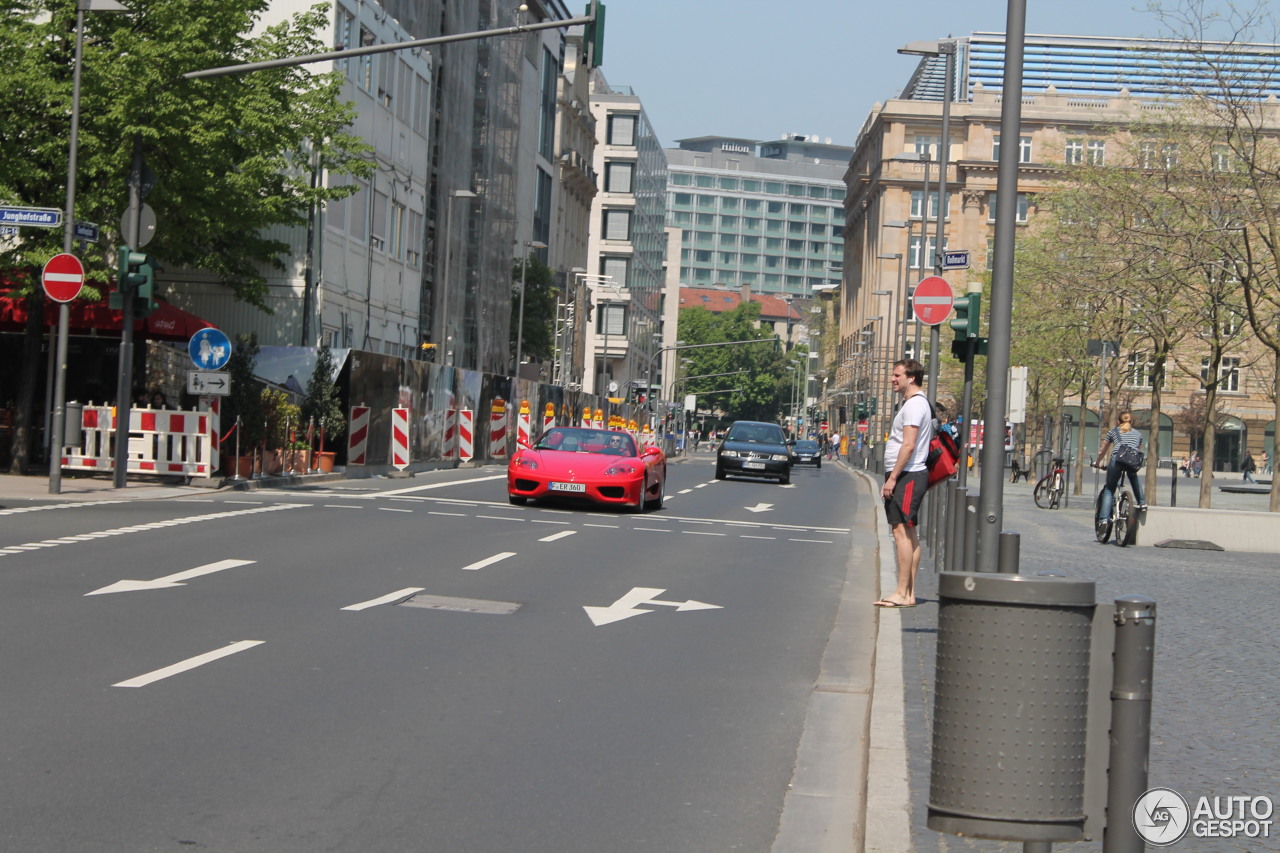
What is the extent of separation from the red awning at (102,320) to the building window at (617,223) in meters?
89.9

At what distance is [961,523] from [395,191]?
34.5 m

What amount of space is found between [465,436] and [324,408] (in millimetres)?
9619

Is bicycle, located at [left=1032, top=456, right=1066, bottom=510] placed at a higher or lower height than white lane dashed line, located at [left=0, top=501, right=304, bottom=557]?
higher

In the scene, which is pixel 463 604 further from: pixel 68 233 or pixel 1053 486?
pixel 1053 486

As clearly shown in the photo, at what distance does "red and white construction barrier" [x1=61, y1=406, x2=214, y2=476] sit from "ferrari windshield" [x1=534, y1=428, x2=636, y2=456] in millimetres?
5131

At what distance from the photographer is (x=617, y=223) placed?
4727 inches

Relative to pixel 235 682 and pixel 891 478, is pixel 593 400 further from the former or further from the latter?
pixel 235 682

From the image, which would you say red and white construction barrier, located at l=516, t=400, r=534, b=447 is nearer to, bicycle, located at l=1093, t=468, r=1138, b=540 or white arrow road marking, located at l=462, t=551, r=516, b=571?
bicycle, located at l=1093, t=468, r=1138, b=540

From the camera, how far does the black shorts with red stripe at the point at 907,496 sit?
13.2 metres

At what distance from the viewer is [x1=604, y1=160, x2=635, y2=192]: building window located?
118688 millimetres

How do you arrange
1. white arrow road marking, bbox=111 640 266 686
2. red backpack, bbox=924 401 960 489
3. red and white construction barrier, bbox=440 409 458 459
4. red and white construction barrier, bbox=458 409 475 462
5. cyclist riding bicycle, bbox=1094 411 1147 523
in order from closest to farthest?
white arrow road marking, bbox=111 640 266 686 < red backpack, bbox=924 401 960 489 < cyclist riding bicycle, bbox=1094 411 1147 523 < red and white construction barrier, bbox=440 409 458 459 < red and white construction barrier, bbox=458 409 475 462

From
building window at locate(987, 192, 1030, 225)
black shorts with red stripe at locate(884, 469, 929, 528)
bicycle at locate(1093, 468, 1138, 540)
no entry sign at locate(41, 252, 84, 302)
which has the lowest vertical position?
bicycle at locate(1093, 468, 1138, 540)

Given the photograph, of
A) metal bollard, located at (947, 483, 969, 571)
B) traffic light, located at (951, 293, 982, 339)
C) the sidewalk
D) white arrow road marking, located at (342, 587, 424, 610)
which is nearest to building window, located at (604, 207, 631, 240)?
the sidewalk

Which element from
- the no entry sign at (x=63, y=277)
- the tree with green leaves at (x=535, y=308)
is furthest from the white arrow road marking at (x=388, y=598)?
the tree with green leaves at (x=535, y=308)
